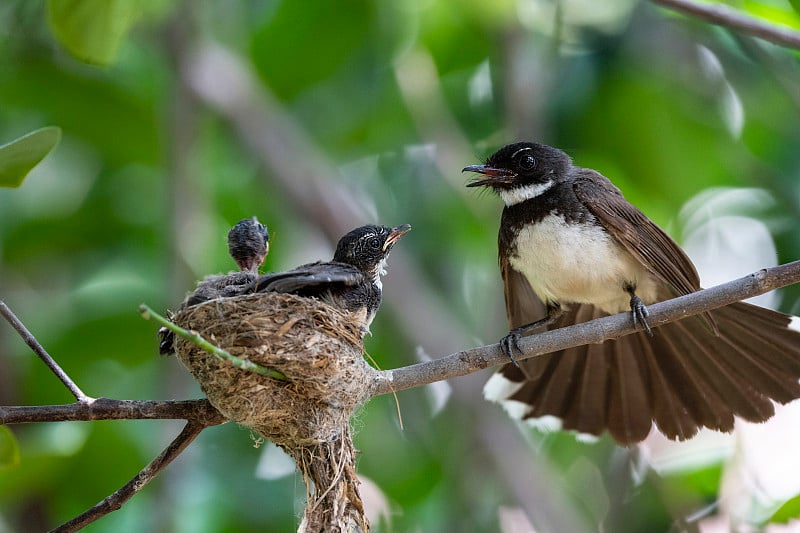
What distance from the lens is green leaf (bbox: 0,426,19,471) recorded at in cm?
359

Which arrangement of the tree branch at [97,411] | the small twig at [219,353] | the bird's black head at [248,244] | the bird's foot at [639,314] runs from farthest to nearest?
the bird's black head at [248,244] → the bird's foot at [639,314] → the tree branch at [97,411] → the small twig at [219,353]

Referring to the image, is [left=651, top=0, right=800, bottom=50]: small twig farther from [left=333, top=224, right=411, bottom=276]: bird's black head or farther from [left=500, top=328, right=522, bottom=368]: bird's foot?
[left=333, top=224, right=411, bottom=276]: bird's black head

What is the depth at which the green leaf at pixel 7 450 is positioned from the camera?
11.8ft

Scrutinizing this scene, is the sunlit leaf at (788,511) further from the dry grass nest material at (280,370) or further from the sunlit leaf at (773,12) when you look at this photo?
the sunlit leaf at (773,12)

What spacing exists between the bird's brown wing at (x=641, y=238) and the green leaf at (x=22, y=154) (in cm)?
266

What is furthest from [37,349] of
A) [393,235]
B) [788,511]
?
[788,511]

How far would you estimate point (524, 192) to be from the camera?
17.0 feet

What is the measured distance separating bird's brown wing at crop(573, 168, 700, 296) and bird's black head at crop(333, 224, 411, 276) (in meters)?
0.98

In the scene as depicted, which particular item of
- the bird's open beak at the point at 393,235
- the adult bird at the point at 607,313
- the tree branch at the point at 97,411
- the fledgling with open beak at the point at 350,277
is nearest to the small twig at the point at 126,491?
the tree branch at the point at 97,411

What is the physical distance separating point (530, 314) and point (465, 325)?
6.98ft

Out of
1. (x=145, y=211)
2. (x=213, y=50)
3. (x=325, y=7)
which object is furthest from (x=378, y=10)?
(x=145, y=211)

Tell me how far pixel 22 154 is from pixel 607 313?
10.6ft

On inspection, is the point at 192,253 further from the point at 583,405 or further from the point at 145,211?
the point at 583,405

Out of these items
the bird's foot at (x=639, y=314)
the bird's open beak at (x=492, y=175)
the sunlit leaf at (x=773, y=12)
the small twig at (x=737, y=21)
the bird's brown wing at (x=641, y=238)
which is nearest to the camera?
the bird's foot at (x=639, y=314)
